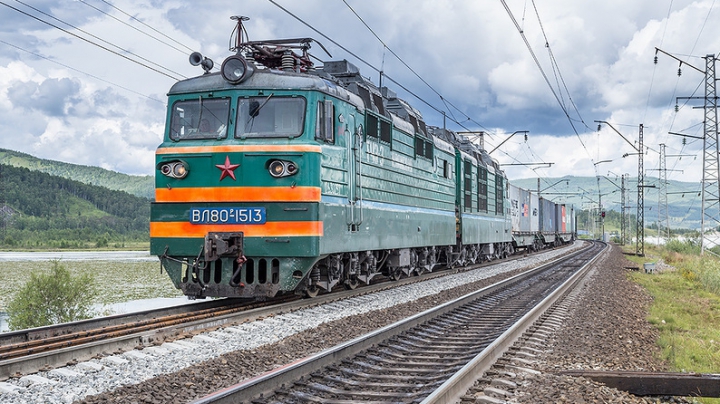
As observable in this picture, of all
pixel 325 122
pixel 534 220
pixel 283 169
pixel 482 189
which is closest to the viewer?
pixel 283 169

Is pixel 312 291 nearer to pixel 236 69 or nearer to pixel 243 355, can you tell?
pixel 236 69

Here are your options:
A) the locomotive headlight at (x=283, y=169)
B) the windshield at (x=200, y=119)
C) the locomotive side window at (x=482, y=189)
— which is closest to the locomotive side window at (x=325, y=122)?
the locomotive headlight at (x=283, y=169)

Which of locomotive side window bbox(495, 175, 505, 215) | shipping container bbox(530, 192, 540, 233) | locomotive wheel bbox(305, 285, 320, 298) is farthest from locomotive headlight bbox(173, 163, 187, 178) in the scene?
shipping container bbox(530, 192, 540, 233)

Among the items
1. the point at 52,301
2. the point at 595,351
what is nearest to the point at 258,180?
the point at 595,351

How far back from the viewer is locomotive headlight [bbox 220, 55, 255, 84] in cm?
995

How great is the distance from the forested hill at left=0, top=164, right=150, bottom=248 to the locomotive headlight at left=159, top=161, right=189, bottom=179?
→ 102209 mm

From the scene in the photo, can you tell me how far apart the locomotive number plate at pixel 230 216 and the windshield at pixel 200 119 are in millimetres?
1189

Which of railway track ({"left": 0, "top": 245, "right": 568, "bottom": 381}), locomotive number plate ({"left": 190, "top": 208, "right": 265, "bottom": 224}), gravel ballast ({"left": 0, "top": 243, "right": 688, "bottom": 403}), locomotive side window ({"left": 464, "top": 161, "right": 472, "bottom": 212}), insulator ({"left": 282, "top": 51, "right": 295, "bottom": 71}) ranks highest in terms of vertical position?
insulator ({"left": 282, "top": 51, "right": 295, "bottom": 71})

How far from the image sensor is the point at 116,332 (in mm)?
7352

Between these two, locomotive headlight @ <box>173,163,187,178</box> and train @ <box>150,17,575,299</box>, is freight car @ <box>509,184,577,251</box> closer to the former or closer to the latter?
train @ <box>150,17,575,299</box>

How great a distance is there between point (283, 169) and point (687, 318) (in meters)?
7.83

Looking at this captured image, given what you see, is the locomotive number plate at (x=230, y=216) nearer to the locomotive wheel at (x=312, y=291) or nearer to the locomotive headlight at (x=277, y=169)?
the locomotive headlight at (x=277, y=169)

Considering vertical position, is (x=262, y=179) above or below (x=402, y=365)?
above

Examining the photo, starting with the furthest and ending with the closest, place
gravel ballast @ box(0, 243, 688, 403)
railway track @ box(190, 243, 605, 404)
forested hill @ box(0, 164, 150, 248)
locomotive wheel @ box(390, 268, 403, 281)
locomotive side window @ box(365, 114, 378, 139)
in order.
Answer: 1. forested hill @ box(0, 164, 150, 248)
2. locomotive wheel @ box(390, 268, 403, 281)
3. locomotive side window @ box(365, 114, 378, 139)
4. gravel ballast @ box(0, 243, 688, 403)
5. railway track @ box(190, 243, 605, 404)
